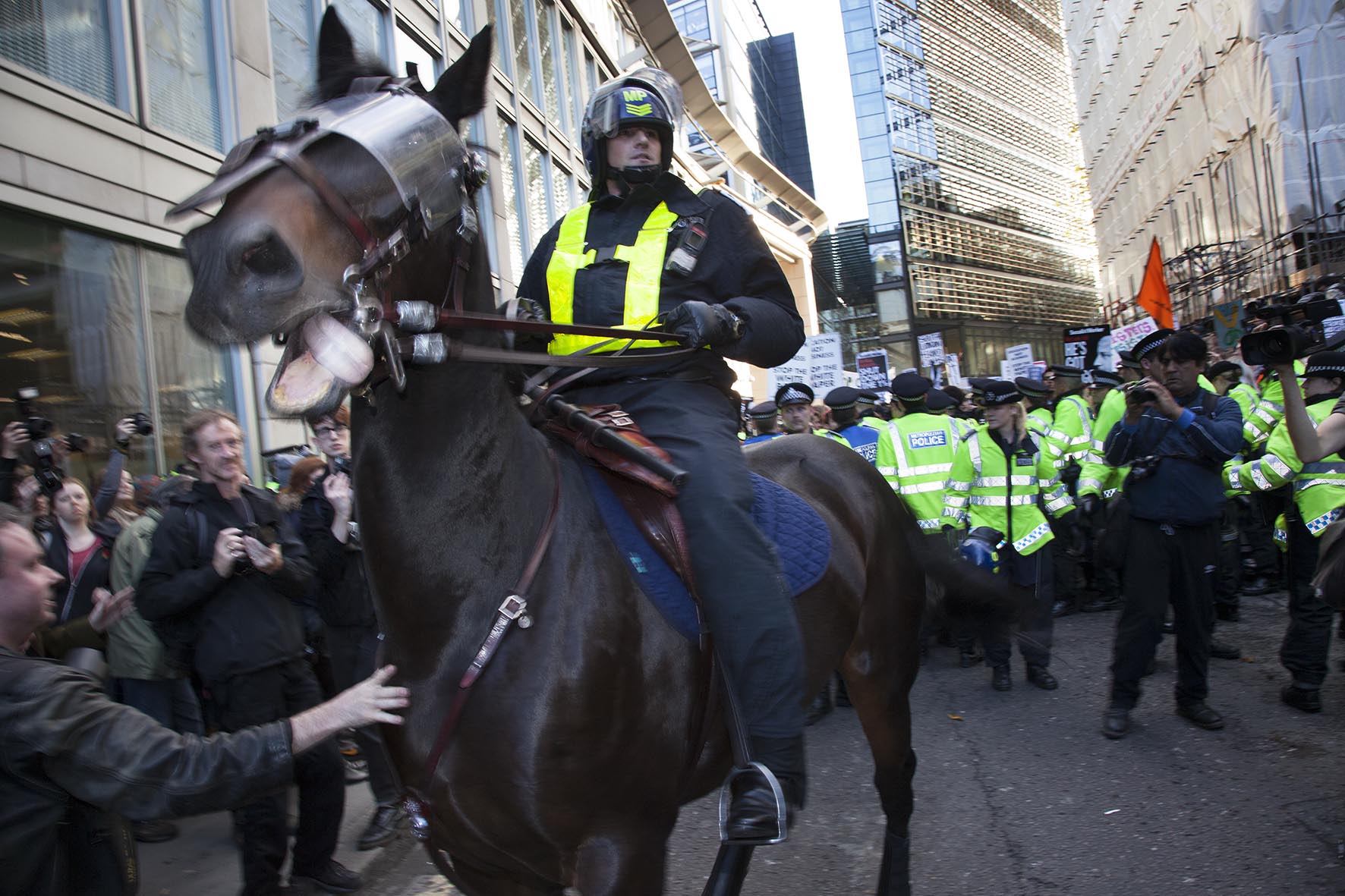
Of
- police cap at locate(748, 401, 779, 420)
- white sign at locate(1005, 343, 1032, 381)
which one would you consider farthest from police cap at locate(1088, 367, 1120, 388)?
white sign at locate(1005, 343, 1032, 381)

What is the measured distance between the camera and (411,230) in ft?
6.72

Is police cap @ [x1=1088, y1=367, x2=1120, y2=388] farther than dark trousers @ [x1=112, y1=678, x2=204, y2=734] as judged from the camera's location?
Yes

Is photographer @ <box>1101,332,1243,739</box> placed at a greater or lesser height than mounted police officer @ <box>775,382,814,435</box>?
lesser

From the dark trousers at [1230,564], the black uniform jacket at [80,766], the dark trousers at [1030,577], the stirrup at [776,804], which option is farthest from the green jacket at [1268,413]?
the black uniform jacket at [80,766]

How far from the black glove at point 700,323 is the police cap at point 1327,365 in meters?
5.80

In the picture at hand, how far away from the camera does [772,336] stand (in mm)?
2742

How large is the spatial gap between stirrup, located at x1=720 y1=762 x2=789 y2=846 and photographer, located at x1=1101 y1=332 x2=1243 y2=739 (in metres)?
4.25

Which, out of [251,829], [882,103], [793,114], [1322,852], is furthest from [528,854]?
[793,114]

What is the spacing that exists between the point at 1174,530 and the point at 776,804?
176 inches

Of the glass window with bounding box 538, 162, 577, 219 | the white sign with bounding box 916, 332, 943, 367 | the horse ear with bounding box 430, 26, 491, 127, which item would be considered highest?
the glass window with bounding box 538, 162, 577, 219

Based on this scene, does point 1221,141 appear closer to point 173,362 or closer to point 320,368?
point 173,362

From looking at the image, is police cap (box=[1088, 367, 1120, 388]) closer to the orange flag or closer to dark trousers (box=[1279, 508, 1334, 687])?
the orange flag

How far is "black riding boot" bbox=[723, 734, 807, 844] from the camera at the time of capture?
2.41 metres

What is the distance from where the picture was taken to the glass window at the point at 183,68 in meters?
9.70
